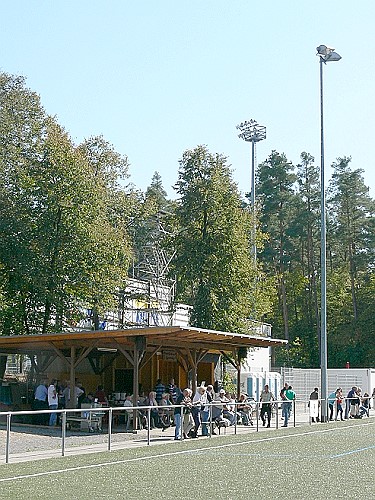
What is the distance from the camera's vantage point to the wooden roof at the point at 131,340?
2592cm

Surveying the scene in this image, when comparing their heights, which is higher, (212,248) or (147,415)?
(212,248)

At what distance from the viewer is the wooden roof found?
25922 mm

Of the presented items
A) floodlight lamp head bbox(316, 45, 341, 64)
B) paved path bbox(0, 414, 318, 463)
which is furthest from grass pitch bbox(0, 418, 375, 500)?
floodlight lamp head bbox(316, 45, 341, 64)

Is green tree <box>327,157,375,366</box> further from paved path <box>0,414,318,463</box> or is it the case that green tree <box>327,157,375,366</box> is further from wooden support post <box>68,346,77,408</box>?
paved path <box>0,414,318,463</box>

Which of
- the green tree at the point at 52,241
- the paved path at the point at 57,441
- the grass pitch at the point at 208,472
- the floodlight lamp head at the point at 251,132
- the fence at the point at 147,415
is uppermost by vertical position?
the floodlight lamp head at the point at 251,132

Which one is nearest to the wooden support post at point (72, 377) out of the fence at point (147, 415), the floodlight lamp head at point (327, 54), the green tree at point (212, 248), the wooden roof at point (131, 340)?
the wooden roof at point (131, 340)

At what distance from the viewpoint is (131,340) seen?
27.0 meters

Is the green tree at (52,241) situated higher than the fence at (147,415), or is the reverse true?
the green tree at (52,241)

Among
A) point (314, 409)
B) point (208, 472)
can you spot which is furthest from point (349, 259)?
point (208, 472)

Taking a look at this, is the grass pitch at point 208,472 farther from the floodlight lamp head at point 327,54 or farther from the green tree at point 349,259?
the green tree at point 349,259

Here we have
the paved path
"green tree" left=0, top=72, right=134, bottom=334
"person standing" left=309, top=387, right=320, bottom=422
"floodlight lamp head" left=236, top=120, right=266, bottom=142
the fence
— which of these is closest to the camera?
the paved path

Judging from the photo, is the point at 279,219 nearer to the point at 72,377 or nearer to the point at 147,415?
the point at 72,377

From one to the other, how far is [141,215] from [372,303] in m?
31.9

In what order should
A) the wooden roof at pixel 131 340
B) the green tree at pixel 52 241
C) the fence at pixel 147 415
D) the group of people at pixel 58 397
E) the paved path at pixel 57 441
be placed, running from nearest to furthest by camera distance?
the paved path at pixel 57 441 < the fence at pixel 147 415 < the wooden roof at pixel 131 340 < the group of people at pixel 58 397 < the green tree at pixel 52 241
